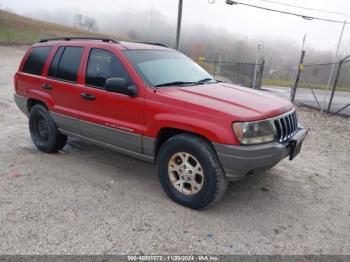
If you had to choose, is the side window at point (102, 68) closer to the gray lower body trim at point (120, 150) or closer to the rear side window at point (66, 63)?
the rear side window at point (66, 63)

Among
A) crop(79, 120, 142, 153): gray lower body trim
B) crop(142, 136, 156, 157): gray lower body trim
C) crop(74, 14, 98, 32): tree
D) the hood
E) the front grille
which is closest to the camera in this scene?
the hood

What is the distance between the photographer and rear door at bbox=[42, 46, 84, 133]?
453cm

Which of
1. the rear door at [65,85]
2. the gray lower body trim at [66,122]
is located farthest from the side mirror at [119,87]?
the gray lower body trim at [66,122]

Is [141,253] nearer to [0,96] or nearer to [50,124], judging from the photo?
[50,124]

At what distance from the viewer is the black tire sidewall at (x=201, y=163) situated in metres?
3.38

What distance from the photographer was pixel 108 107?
4.09 meters

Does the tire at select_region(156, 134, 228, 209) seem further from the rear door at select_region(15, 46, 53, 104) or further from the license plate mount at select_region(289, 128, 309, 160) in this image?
the rear door at select_region(15, 46, 53, 104)

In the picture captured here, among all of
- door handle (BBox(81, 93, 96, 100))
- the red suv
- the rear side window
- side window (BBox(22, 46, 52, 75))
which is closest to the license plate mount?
the red suv

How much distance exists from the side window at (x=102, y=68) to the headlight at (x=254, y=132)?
158 cm

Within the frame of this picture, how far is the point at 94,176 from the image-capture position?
4500 millimetres

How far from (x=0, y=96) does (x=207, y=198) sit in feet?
30.6

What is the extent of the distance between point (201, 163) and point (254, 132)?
2.14 ft

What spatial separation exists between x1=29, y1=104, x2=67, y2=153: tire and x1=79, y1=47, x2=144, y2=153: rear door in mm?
805

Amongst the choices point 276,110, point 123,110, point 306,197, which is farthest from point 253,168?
point 123,110
